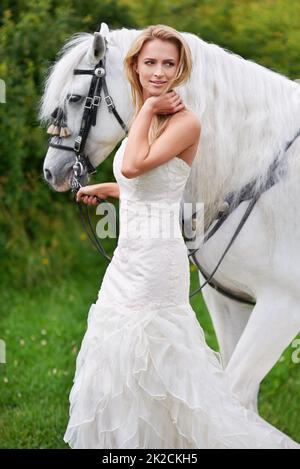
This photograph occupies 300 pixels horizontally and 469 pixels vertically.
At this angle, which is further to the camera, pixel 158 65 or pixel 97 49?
pixel 97 49

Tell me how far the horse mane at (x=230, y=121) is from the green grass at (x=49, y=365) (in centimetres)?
164

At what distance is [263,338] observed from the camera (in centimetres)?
342

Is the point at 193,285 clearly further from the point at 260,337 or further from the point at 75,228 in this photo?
the point at 260,337

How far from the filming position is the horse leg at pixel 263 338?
341cm

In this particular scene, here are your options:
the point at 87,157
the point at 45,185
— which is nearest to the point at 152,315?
the point at 87,157

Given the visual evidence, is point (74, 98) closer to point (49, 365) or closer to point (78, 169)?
point (78, 169)

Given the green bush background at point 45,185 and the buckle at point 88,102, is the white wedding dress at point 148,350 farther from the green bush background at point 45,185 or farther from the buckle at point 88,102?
the green bush background at point 45,185

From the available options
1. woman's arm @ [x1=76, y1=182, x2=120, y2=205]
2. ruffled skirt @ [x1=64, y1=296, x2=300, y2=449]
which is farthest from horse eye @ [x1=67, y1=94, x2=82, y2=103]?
ruffled skirt @ [x1=64, y1=296, x2=300, y2=449]

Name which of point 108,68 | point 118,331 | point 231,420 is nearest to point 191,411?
point 231,420

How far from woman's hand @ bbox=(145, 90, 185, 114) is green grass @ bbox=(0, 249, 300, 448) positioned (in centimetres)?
199

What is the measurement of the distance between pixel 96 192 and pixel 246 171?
57 cm

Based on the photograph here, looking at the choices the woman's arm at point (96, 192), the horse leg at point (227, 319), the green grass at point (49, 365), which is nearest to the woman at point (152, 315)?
the woman's arm at point (96, 192)

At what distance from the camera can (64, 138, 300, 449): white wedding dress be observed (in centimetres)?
308

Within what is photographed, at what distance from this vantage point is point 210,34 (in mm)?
8078
